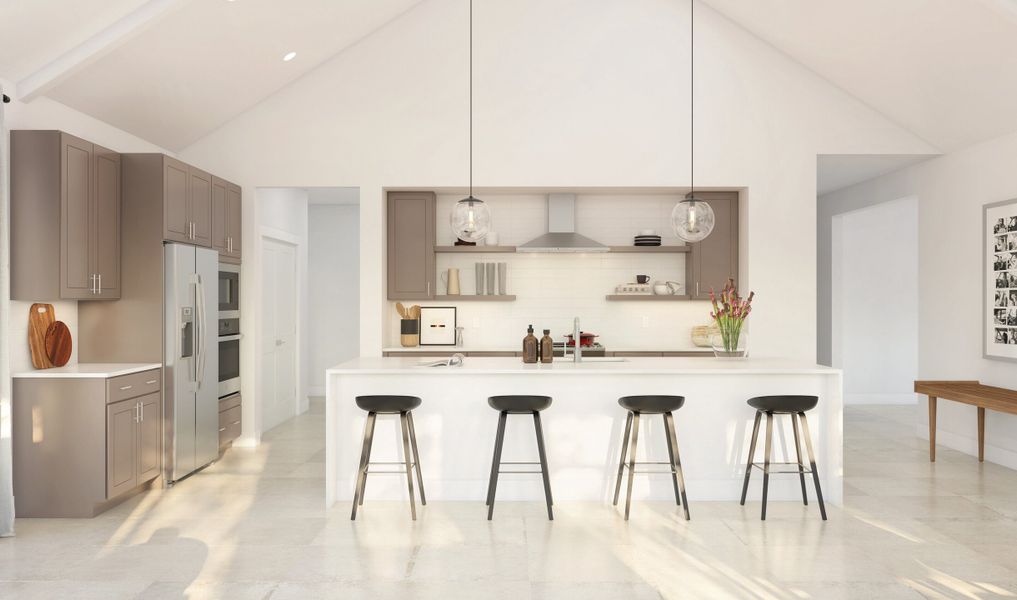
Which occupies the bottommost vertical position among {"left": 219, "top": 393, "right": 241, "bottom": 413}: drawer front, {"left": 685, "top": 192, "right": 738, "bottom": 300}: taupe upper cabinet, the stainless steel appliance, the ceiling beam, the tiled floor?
the tiled floor

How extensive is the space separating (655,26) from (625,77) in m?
0.57

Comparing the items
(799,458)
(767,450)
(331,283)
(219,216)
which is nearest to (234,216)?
(219,216)

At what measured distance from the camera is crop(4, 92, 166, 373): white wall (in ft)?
14.1

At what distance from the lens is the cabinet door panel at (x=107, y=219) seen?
4.66m

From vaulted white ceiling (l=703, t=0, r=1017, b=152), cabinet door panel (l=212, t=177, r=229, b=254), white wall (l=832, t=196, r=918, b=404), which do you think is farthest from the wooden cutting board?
white wall (l=832, t=196, r=918, b=404)

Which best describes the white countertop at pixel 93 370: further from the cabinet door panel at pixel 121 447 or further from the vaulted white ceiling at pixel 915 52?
the vaulted white ceiling at pixel 915 52

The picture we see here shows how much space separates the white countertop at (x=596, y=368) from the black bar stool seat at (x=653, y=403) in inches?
9.2

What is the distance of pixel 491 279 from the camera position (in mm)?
7047

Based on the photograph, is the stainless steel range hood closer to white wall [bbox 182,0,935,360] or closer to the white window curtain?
white wall [bbox 182,0,935,360]

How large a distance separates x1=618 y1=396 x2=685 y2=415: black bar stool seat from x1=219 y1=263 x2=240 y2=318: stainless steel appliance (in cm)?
371

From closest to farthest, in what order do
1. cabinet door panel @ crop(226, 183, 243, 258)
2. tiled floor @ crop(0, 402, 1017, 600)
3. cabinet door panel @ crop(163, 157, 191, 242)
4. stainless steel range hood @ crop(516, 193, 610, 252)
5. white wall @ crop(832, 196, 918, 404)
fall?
tiled floor @ crop(0, 402, 1017, 600), cabinet door panel @ crop(163, 157, 191, 242), cabinet door panel @ crop(226, 183, 243, 258), stainless steel range hood @ crop(516, 193, 610, 252), white wall @ crop(832, 196, 918, 404)

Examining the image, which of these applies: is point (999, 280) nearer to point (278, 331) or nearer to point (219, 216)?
point (219, 216)

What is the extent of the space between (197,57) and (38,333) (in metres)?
2.31

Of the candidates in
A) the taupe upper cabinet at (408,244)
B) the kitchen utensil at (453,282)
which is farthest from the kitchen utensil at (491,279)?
the taupe upper cabinet at (408,244)
